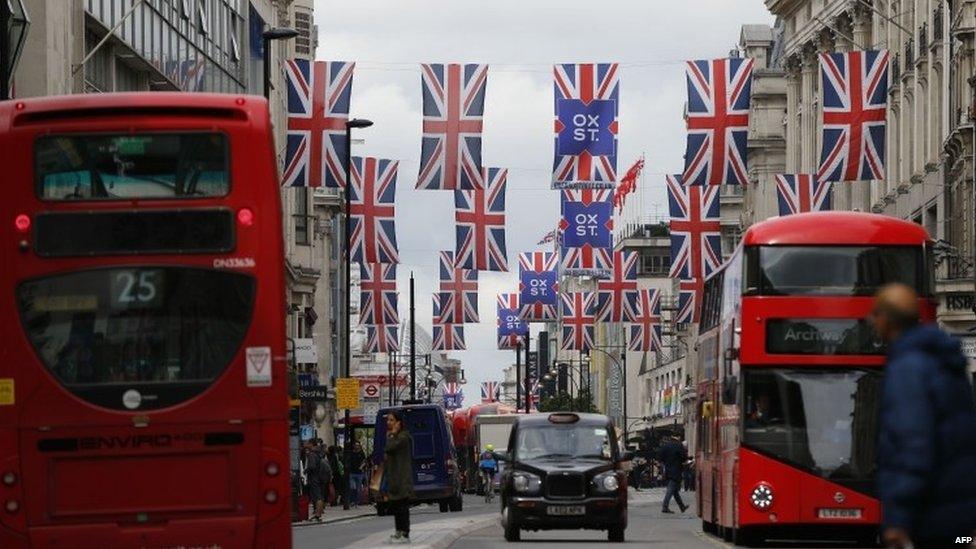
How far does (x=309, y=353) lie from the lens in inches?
1961

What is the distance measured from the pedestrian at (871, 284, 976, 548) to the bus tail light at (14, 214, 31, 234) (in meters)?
9.16

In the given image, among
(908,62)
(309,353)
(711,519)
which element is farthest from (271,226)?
(908,62)

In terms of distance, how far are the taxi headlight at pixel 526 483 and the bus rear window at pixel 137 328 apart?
1420cm

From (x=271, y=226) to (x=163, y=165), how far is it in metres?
1.03

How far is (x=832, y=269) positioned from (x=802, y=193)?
24.2 metres

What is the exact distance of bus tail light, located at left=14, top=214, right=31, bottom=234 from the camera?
18.0 metres

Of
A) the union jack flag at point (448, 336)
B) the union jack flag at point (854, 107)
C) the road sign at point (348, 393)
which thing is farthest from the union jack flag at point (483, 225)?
the union jack flag at point (448, 336)

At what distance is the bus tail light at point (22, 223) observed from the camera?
59.2 ft

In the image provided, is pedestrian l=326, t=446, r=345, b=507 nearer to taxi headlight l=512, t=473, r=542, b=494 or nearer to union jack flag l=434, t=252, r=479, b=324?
union jack flag l=434, t=252, r=479, b=324

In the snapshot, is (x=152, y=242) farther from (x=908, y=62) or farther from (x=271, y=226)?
(x=908, y=62)

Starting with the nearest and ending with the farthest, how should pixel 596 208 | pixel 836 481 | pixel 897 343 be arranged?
pixel 897 343 < pixel 836 481 < pixel 596 208

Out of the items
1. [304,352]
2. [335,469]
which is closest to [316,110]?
[304,352]

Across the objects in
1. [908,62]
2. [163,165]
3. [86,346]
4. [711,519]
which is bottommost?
[711,519]

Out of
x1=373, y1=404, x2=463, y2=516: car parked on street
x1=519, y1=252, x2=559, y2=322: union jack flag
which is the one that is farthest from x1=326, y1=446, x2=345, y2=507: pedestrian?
x1=519, y1=252, x2=559, y2=322: union jack flag
